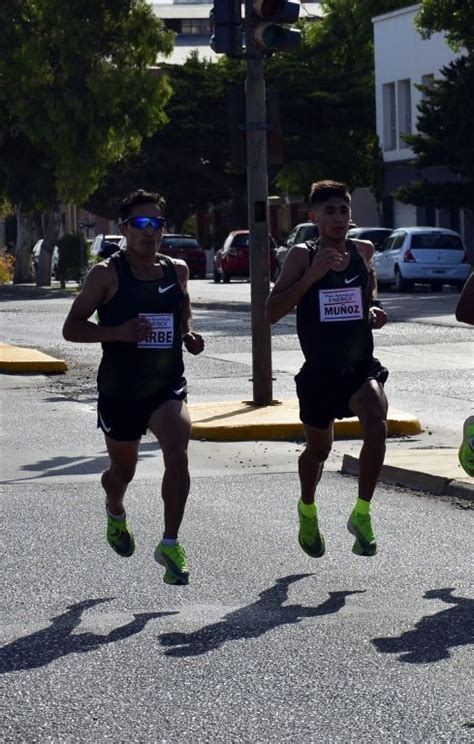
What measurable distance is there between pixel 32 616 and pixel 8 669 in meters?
0.99

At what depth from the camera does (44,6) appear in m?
52.9

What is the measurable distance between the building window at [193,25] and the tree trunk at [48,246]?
84860mm

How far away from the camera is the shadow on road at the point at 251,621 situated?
679cm

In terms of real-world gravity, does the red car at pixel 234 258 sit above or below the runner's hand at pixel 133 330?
below

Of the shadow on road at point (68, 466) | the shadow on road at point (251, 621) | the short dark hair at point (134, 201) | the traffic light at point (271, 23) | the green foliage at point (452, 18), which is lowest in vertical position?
the shadow on road at point (68, 466)

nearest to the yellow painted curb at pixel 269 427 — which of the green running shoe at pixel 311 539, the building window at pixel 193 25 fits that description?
the green running shoe at pixel 311 539

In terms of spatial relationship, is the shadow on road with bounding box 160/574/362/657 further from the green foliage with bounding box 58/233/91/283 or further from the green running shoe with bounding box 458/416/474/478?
the green foliage with bounding box 58/233/91/283

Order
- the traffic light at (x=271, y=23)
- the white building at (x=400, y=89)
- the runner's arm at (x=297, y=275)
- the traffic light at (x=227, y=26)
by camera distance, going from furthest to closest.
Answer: the white building at (x=400, y=89) → the traffic light at (x=227, y=26) → the traffic light at (x=271, y=23) → the runner's arm at (x=297, y=275)

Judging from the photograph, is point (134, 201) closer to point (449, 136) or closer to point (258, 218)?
point (258, 218)

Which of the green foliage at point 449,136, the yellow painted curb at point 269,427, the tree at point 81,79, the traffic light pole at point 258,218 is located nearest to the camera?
the yellow painted curb at point 269,427

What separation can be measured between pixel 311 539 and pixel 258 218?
7.12 meters

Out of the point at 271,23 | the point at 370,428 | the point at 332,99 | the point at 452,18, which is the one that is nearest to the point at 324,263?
the point at 370,428

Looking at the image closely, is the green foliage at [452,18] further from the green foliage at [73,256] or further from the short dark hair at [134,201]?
the short dark hair at [134,201]

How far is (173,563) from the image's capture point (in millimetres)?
7848
